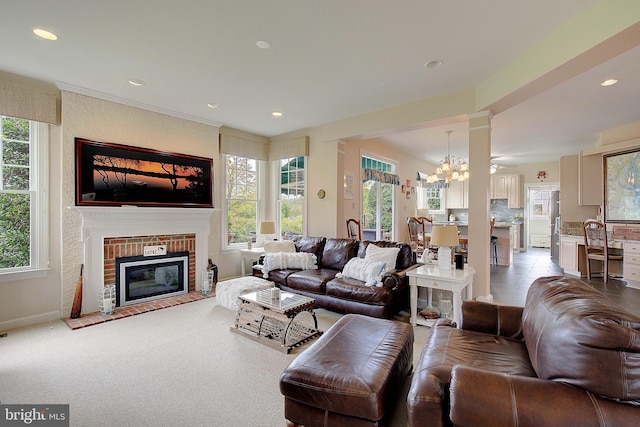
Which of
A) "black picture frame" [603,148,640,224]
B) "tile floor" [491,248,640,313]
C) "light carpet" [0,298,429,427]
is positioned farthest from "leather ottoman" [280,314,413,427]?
"black picture frame" [603,148,640,224]

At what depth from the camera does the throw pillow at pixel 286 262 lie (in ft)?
14.9

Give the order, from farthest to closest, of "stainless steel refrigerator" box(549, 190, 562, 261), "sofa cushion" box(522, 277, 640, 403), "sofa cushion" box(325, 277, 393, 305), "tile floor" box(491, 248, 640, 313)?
"stainless steel refrigerator" box(549, 190, 562, 261) < "tile floor" box(491, 248, 640, 313) < "sofa cushion" box(325, 277, 393, 305) < "sofa cushion" box(522, 277, 640, 403)

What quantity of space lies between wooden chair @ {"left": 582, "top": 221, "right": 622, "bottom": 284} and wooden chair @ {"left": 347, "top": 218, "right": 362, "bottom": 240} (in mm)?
4266

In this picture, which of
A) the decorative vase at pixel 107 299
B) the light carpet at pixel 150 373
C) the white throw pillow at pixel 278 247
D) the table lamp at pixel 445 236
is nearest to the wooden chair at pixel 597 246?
the table lamp at pixel 445 236

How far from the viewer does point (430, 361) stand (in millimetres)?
1725

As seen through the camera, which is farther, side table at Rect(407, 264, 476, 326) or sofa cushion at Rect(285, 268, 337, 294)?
→ sofa cushion at Rect(285, 268, 337, 294)

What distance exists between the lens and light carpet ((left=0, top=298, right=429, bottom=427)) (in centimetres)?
201

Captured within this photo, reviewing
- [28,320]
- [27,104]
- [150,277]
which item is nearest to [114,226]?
[150,277]

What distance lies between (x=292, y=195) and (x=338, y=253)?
6.68ft

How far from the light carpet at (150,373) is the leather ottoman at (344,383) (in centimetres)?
34

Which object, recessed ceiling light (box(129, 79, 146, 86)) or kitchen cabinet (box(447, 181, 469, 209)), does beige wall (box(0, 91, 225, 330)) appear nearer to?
recessed ceiling light (box(129, 79, 146, 86))

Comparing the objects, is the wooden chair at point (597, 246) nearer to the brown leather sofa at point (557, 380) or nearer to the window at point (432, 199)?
the window at point (432, 199)

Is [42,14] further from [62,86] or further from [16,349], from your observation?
Result: [16,349]

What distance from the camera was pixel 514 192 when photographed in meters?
9.70
